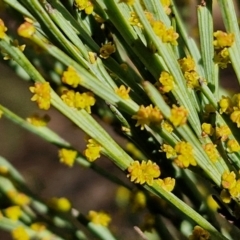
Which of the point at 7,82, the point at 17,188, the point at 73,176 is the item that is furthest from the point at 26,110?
the point at 17,188

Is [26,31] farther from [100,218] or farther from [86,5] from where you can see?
[100,218]

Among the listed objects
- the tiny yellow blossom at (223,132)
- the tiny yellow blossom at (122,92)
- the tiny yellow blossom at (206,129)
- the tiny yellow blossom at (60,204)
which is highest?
the tiny yellow blossom at (223,132)

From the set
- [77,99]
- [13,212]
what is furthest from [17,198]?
[77,99]

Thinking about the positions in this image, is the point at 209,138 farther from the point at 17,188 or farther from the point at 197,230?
the point at 17,188

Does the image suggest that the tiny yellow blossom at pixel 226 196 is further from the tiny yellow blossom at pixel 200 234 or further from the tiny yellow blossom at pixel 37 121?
the tiny yellow blossom at pixel 37 121

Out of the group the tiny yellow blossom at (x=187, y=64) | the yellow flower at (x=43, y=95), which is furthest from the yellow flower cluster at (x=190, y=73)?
the yellow flower at (x=43, y=95)

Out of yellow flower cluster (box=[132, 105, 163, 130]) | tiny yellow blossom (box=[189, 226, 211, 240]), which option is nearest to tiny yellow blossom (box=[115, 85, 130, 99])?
yellow flower cluster (box=[132, 105, 163, 130])
